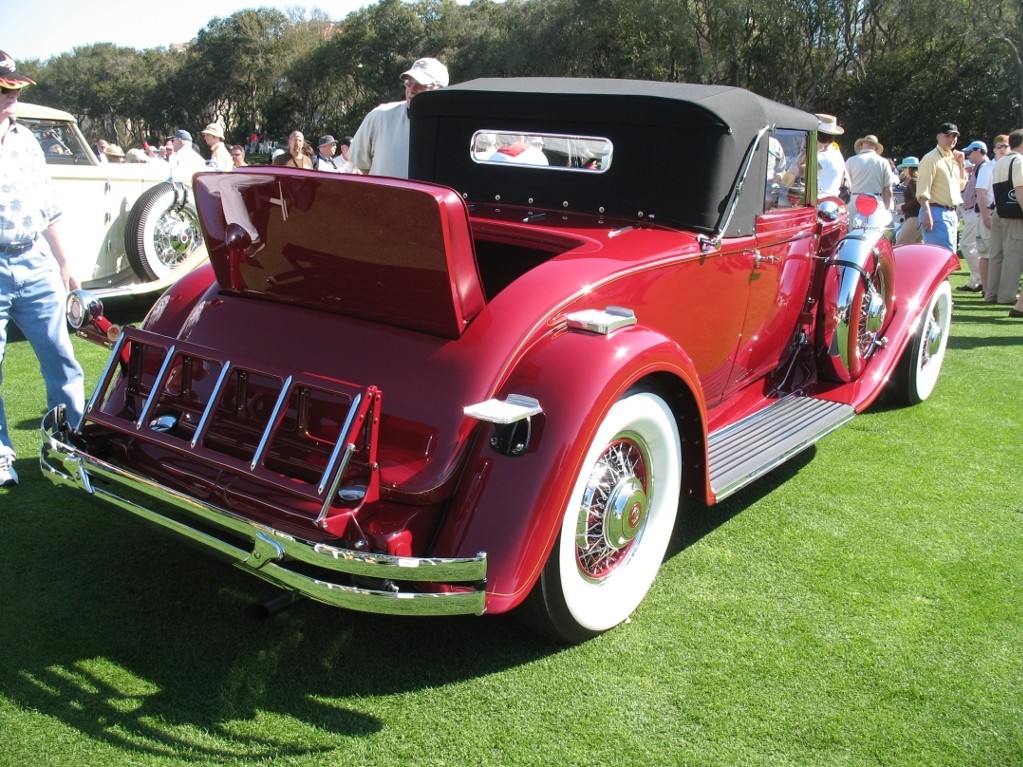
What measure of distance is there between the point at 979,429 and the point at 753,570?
8.29ft

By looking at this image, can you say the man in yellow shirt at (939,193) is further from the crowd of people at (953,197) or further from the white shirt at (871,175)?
the white shirt at (871,175)

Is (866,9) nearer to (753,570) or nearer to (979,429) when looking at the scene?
(979,429)

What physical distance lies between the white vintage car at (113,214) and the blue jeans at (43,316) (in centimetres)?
332

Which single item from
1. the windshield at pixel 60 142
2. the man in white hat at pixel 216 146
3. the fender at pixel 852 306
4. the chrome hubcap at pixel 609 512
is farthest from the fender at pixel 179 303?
the man in white hat at pixel 216 146

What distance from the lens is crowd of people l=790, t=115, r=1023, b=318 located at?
835 centimetres

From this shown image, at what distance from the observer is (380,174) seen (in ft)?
17.6

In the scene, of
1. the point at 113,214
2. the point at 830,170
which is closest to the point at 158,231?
the point at 113,214

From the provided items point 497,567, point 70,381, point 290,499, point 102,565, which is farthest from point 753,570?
point 70,381

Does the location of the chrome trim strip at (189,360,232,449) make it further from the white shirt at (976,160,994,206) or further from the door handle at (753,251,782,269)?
the white shirt at (976,160,994,206)

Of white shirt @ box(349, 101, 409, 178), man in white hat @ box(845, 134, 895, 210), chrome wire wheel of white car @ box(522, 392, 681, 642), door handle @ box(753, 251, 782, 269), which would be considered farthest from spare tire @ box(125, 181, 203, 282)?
man in white hat @ box(845, 134, 895, 210)

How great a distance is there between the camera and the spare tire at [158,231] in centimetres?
714

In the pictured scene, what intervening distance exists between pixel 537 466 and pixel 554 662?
696 millimetres

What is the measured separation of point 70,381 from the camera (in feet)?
12.6

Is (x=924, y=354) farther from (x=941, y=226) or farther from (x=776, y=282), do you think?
(x=941, y=226)
